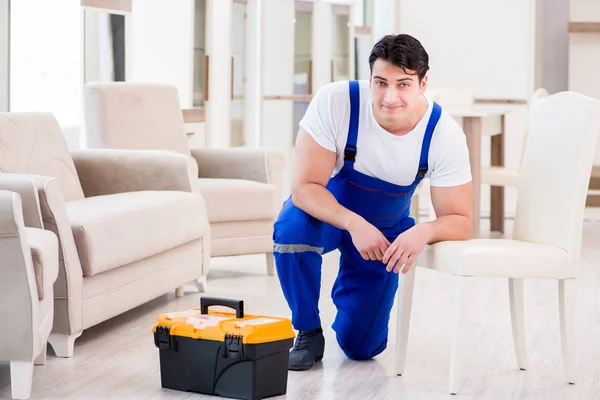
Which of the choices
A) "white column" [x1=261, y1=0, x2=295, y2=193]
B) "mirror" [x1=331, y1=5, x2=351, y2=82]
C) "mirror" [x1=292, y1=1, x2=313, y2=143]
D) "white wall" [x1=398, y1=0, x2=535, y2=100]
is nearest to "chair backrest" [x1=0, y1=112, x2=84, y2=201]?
"white column" [x1=261, y1=0, x2=295, y2=193]

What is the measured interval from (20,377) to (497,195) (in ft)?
14.3

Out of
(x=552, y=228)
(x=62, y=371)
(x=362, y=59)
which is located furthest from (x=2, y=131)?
(x=362, y=59)

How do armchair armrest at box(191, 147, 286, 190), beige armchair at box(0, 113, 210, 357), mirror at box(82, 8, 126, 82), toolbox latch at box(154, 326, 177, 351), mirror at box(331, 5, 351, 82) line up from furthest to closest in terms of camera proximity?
mirror at box(331, 5, 351, 82) → mirror at box(82, 8, 126, 82) → armchair armrest at box(191, 147, 286, 190) → beige armchair at box(0, 113, 210, 357) → toolbox latch at box(154, 326, 177, 351)

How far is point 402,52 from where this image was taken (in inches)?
101

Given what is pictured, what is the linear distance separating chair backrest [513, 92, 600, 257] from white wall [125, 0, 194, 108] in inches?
130

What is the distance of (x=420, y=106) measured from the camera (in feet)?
8.86

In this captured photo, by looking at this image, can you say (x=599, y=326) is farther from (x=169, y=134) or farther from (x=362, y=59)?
(x=362, y=59)

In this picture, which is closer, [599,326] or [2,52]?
[599,326]

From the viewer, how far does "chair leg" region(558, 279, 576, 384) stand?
105 inches

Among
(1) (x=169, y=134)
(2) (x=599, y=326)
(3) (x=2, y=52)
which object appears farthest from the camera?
(1) (x=169, y=134)

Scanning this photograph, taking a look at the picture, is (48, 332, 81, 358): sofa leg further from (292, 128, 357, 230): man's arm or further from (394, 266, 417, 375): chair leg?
(394, 266, 417, 375): chair leg

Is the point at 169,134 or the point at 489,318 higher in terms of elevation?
the point at 169,134

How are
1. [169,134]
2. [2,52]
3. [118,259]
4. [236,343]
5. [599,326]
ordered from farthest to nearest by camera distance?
[169,134] < [2,52] < [599,326] < [118,259] < [236,343]

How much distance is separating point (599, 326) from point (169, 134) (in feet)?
7.16
